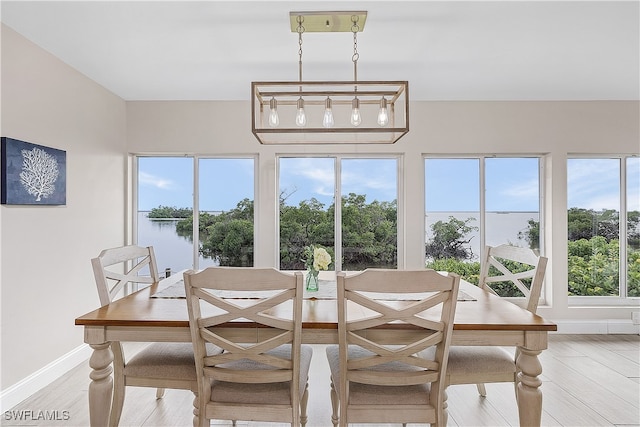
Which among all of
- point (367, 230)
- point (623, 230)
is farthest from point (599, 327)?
point (367, 230)

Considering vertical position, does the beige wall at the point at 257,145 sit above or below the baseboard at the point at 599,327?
above

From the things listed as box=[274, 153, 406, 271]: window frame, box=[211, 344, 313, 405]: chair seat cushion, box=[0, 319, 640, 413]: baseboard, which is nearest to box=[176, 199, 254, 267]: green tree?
box=[274, 153, 406, 271]: window frame

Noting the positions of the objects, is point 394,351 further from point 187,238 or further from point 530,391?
point 187,238

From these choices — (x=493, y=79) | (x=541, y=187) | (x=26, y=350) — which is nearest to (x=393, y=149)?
(x=493, y=79)

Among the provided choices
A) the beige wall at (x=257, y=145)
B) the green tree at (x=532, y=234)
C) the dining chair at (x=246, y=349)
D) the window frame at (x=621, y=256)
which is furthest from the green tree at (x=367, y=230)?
the dining chair at (x=246, y=349)

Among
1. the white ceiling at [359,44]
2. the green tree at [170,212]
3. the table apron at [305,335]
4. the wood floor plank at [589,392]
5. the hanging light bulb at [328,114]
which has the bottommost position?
the wood floor plank at [589,392]

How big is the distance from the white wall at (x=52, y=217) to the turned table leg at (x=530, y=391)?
2.94 meters

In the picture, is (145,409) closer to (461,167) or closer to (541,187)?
(461,167)

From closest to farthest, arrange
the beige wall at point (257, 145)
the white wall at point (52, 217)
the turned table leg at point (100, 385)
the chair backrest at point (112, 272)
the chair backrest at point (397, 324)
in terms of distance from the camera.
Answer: the chair backrest at point (397, 324)
the turned table leg at point (100, 385)
the chair backrest at point (112, 272)
the white wall at point (52, 217)
the beige wall at point (257, 145)

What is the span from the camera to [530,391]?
1.66 meters

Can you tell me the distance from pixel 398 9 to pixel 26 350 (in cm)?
321

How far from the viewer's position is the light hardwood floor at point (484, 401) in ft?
A: 7.47

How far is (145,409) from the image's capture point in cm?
239

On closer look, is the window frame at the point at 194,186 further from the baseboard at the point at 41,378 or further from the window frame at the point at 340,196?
the baseboard at the point at 41,378
